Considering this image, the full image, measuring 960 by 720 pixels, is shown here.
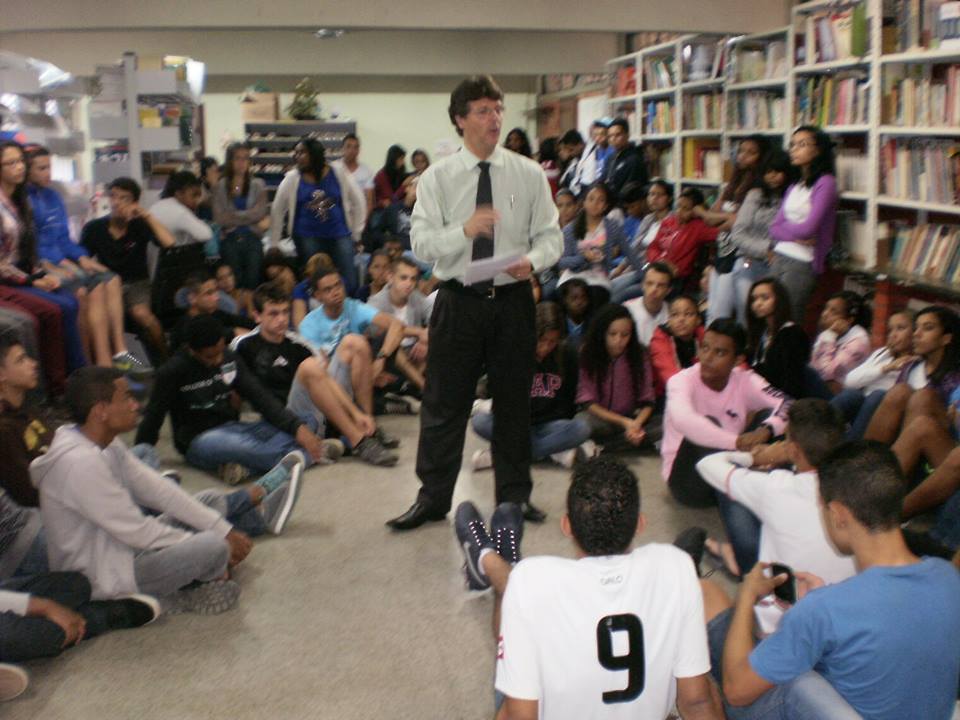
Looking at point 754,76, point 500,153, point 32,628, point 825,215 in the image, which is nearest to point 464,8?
point 754,76

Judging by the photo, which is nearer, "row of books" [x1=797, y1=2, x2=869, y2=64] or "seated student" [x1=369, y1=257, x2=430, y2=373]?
"seated student" [x1=369, y1=257, x2=430, y2=373]

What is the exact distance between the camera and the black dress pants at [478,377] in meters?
3.55

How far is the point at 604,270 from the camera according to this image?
639cm

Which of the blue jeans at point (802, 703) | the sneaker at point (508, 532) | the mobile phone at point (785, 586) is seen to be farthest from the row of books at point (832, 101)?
the blue jeans at point (802, 703)

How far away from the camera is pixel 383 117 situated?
13.5m

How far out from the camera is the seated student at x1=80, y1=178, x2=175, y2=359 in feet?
19.8

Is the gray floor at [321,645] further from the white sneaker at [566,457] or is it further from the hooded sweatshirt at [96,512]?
the white sneaker at [566,457]

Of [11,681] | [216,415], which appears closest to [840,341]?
[216,415]

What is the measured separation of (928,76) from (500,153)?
9.97 ft

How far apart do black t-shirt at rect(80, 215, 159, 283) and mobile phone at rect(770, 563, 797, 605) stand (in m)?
4.80

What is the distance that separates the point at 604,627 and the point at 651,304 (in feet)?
11.8

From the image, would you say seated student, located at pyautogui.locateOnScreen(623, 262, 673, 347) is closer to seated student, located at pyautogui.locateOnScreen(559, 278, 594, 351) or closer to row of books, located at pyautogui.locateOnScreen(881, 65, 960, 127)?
seated student, located at pyautogui.locateOnScreen(559, 278, 594, 351)

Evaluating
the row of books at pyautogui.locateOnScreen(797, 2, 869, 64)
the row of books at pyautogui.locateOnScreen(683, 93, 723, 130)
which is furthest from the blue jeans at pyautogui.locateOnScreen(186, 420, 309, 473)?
the row of books at pyautogui.locateOnScreen(683, 93, 723, 130)

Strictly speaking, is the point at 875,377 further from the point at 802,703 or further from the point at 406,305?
the point at 802,703
